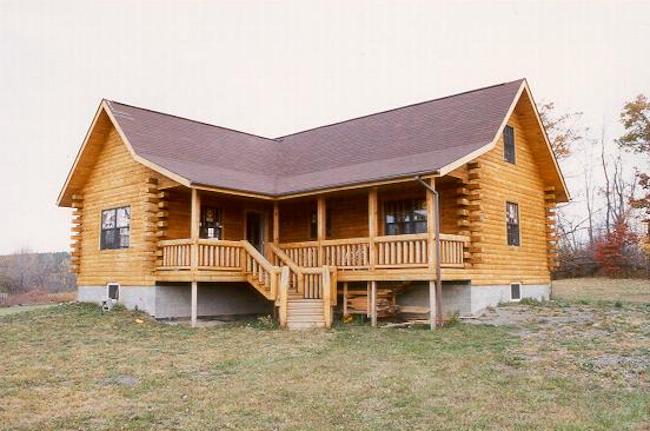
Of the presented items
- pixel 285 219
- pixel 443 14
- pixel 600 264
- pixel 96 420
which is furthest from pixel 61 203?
pixel 600 264

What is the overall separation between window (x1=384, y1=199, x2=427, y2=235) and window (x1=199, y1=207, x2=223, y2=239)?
6.01m

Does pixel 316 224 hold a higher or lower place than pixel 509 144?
lower

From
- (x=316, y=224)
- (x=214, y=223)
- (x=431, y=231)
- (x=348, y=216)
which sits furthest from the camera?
(x=316, y=224)

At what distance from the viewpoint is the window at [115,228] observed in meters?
22.0

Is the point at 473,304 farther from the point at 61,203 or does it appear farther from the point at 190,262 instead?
the point at 61,203

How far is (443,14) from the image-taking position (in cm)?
2320

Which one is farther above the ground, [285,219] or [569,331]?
[285,219]

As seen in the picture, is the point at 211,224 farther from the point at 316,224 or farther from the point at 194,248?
the point at 316,224

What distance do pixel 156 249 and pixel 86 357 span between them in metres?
7.28

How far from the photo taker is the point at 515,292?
20.9 m

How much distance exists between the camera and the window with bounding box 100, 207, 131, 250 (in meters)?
22.0

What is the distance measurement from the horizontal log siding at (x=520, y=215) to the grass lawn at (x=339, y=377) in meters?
2.78

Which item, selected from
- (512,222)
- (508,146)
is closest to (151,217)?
(512,222)

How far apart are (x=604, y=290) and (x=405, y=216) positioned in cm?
1467
